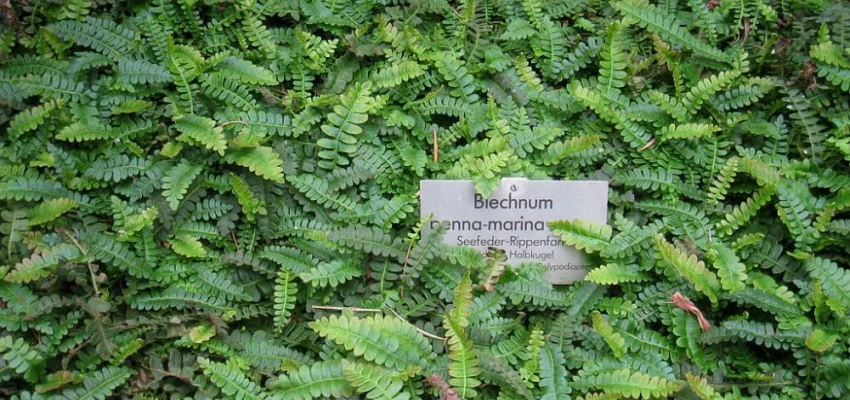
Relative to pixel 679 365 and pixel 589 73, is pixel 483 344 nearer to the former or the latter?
pixel 679 365

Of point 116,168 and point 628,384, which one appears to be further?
point 116,168

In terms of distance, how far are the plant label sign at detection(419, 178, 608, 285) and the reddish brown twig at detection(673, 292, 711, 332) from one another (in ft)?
1.26

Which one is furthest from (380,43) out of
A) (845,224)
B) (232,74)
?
(845,224)

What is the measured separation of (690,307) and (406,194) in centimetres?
121

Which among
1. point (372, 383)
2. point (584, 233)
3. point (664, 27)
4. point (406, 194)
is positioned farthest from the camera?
point (664, 27)

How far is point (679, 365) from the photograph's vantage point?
8.83ft

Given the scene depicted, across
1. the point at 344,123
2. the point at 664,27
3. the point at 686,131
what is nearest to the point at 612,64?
the point at 664,27

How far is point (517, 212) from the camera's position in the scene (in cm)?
289

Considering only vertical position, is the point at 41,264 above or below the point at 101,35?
below

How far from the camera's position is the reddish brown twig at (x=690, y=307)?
2723mm

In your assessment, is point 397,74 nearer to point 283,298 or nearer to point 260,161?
point 260,161

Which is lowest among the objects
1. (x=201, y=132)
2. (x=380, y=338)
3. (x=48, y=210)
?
(x=380, y=338)

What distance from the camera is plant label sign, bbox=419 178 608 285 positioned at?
2.88 m

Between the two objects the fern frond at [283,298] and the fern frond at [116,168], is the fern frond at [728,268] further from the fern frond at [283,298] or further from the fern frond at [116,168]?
the fern frond at [116,168]
